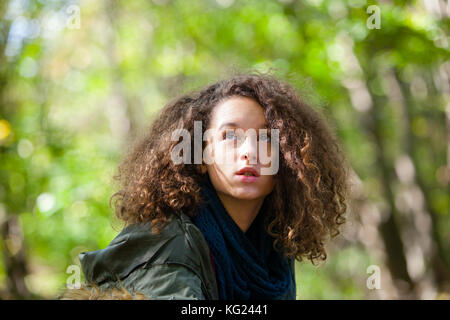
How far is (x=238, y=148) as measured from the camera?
1796 mm

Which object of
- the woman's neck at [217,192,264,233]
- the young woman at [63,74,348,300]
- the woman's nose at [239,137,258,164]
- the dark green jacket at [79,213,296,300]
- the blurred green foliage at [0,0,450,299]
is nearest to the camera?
the dark green jacket at [79,213,296,300]

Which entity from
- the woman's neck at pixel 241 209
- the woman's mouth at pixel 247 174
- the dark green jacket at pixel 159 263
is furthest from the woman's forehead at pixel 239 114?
the dark green jacket at pixel 159 263

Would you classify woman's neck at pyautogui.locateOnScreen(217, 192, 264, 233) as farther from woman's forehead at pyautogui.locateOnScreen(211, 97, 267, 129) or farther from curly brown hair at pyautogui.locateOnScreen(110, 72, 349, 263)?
woman's forehead at pyautogui.locateOnScreen(211, 97, 267, 129)

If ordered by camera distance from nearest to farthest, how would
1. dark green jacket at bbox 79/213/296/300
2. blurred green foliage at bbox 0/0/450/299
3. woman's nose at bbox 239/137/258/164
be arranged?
dark green jacket at bbox 79/213/296/300 → woman's nose at bbox 239/137/258/164 → blurred green foliage at bbox 0/0/450/299

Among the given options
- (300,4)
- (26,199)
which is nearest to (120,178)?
(26,199)

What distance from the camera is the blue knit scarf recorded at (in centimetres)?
174

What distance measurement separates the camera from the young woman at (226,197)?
1.66 meters

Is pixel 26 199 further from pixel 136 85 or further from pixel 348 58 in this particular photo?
pixel 136 85

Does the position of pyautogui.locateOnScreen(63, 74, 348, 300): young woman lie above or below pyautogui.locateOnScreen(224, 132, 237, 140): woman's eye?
below

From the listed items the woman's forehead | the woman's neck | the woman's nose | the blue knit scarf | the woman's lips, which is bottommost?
the blue knit scarf

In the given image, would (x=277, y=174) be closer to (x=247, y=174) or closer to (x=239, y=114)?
(x=247, y=174)

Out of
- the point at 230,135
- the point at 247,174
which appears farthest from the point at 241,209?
the point at 230,135

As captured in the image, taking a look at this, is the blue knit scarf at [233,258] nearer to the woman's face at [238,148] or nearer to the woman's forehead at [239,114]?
the woman's face at [238,148]

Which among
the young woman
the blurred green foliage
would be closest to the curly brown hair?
the young woman
